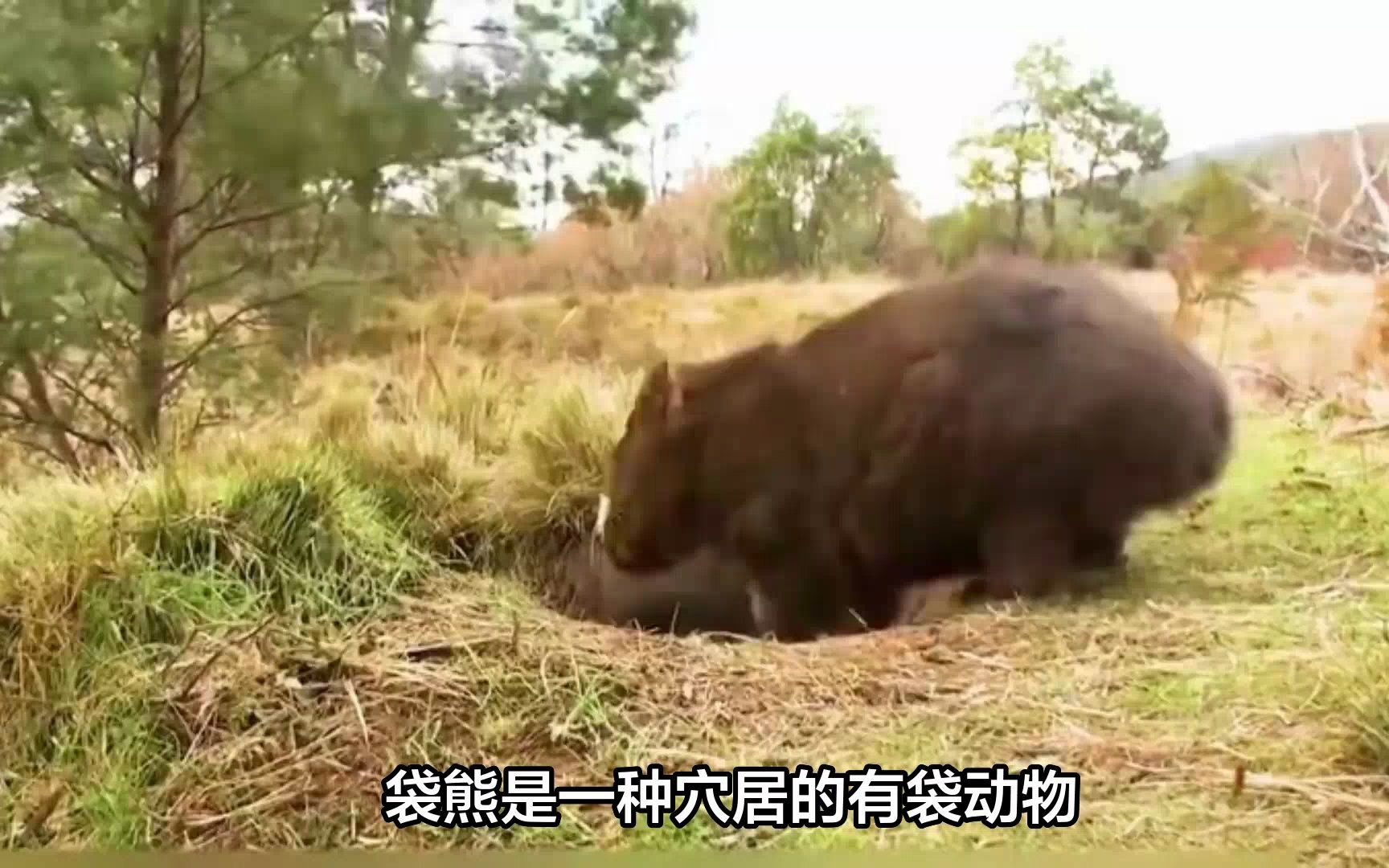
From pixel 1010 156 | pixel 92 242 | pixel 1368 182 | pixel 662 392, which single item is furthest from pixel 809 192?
pixel 92 242

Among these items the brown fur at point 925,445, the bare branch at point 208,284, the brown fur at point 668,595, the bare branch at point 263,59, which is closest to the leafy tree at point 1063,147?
the brown fur at point 925,445

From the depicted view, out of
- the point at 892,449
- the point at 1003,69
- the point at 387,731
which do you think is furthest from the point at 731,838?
the point at 1003,69

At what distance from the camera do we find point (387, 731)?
2.33 meters

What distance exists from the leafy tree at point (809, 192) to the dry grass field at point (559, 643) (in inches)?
3.2

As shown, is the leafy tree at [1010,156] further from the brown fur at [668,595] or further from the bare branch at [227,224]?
the bare branch at [227,224]

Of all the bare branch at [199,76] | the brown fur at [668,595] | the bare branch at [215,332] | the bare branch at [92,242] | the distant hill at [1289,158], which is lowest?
the brown fur at [668,595]

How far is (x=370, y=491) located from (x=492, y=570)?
230 millimetres

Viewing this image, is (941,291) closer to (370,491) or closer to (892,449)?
(892,449)

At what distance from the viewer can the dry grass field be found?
2.21 metres

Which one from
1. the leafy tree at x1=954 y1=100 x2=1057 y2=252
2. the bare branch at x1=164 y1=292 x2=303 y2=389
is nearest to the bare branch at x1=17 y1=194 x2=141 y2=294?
the bare branch at x1=164 y1=292 x2=303 y2=389

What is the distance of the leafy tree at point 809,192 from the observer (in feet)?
9.00

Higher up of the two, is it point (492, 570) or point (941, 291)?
point (941, 291)

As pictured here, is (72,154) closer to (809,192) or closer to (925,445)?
(809,192)

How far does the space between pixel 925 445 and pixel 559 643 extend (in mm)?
785
